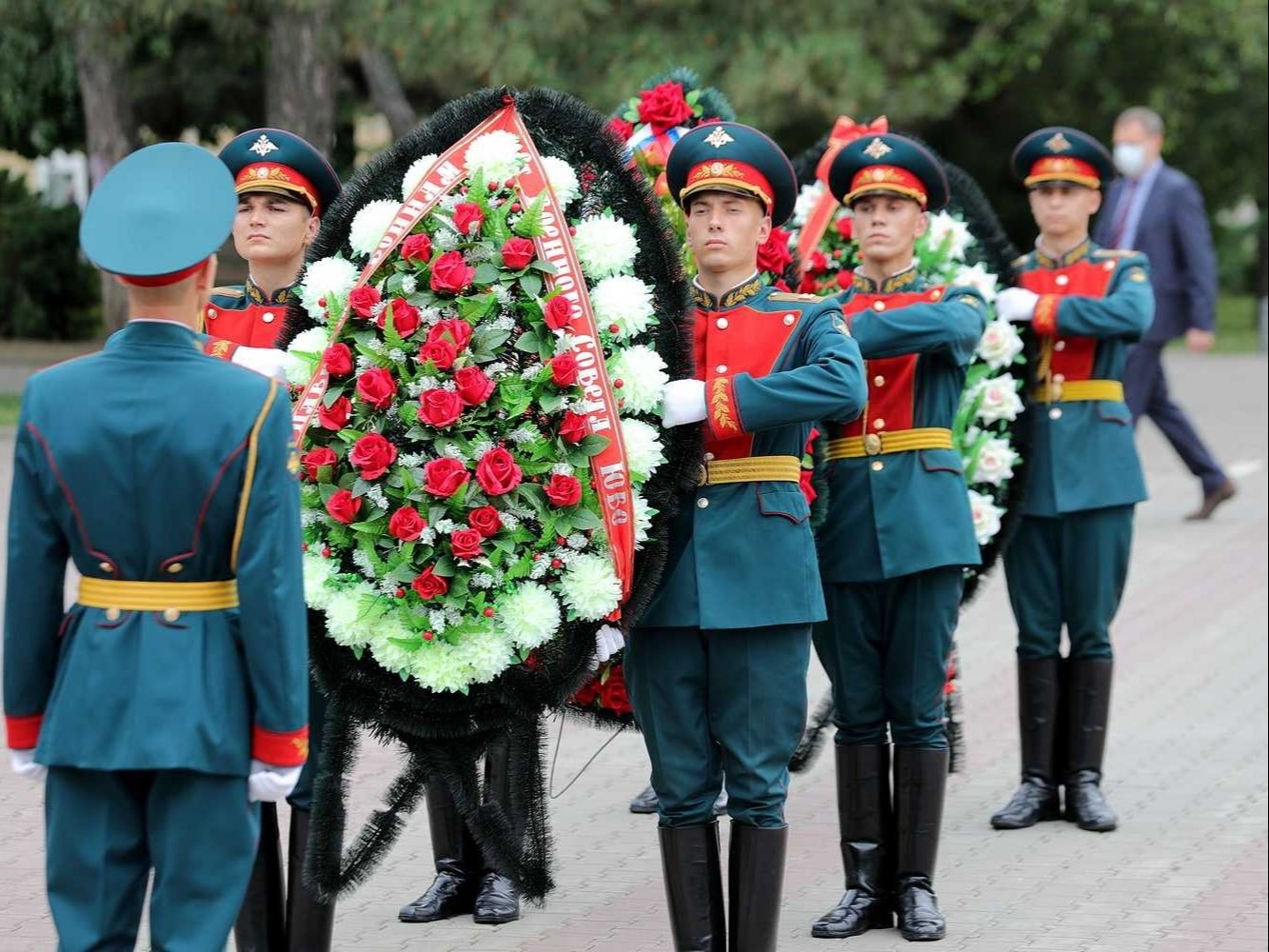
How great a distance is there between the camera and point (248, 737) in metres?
3.95

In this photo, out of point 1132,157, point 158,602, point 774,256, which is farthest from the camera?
point 1132,157

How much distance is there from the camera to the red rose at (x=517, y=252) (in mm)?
4801

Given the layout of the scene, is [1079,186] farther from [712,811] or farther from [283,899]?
[283,899]

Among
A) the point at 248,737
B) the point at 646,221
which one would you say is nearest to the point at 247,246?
the point at 646,221

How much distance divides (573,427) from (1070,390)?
2892 millimetres

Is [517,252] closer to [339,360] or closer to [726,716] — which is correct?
[339,360]

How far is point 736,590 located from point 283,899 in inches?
54.1

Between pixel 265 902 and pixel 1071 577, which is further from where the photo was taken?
pixel 1071 577

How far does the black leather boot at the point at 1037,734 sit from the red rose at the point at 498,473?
9.78 feet

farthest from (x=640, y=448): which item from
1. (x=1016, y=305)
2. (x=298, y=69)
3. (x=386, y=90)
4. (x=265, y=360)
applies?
(x=386, y=90)

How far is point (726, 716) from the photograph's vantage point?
507 cm

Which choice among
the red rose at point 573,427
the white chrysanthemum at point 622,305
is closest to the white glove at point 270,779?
the red rose at point 573,427

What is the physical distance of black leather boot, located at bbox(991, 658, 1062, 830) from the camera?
7.17m

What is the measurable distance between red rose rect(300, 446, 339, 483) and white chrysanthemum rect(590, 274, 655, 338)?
0.65m
